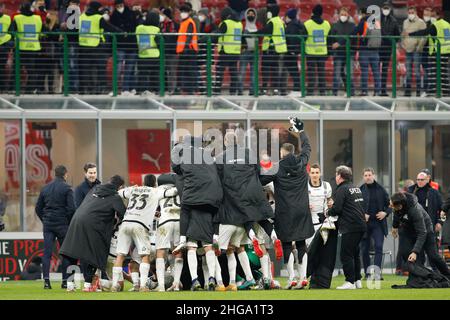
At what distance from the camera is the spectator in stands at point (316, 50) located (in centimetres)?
3130

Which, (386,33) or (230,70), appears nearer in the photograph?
(230,70)

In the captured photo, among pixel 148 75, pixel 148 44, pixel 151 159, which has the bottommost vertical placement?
pixel 151 159

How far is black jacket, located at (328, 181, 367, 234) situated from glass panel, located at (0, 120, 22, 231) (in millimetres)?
8518

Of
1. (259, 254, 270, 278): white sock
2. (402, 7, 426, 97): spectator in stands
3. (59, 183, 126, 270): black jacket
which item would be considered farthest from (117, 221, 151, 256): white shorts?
(402, 7, 426, 97): spectator in stands

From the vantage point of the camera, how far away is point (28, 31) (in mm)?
30203

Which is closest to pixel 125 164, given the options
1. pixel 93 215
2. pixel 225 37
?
pixel 225 37

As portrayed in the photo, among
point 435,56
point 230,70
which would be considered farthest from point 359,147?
point 230,70

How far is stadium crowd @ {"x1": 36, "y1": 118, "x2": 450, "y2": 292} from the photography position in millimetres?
21094

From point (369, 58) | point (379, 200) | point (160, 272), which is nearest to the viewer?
point (160, 272)

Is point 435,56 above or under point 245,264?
above

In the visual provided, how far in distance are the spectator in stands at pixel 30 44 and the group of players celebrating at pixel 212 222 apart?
28.8ft

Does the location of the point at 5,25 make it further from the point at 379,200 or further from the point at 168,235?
the point at 168,235

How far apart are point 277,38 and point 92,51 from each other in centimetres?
370

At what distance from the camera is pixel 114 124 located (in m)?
29.8
